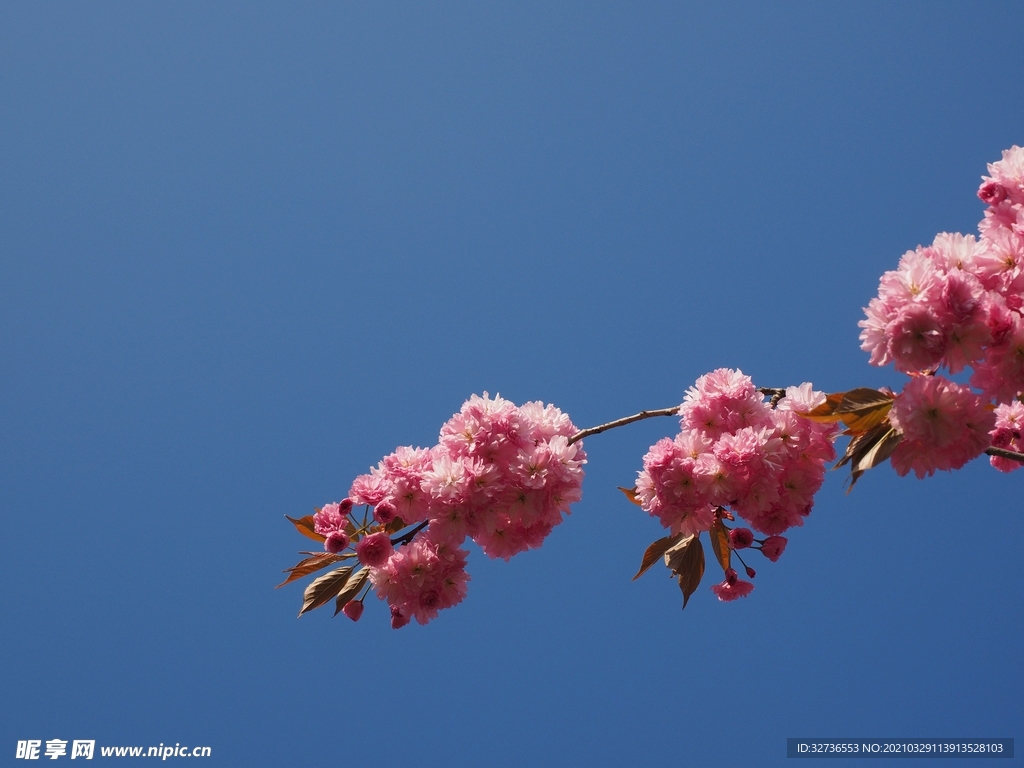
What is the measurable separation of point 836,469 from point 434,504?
104 centimetres

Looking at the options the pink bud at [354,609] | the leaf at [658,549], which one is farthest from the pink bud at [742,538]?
the pink bud at [354,609]

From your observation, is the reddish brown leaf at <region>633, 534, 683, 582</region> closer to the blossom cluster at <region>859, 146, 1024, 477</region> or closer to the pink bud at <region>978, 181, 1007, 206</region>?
the blossom cluster at <region>859, 146, 1024, 477</region>

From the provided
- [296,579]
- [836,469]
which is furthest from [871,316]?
[296,579]

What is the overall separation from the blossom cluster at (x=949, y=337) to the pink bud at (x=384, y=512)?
1.31 metres

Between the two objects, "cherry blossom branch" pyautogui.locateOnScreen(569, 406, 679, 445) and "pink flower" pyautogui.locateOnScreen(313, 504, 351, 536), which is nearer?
"cherry blossom branch" pyautogui.locateOnScreen(569, 406, 679, 445)

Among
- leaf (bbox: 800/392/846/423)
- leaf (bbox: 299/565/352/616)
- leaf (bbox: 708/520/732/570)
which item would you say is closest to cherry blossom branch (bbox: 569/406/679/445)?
leaf (bbox: 708/520/732/570)

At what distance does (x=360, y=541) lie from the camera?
219 cm

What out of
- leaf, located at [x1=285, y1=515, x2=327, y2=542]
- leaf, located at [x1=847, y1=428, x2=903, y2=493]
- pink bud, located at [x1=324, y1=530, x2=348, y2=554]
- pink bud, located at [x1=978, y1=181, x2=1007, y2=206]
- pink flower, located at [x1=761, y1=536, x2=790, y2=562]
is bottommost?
leaf, located at [x1=847, y1=428, x2=903, y2=493]

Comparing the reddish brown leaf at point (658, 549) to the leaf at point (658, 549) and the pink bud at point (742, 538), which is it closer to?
the leaf at point (658, 549)

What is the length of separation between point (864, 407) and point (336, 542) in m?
1.45

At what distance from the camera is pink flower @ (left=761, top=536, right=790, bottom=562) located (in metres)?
2.05

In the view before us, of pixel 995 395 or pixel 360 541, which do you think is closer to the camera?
pixel 995 395

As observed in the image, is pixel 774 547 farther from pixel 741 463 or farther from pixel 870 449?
pixel 870 449

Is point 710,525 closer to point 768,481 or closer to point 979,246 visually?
point 768,481
